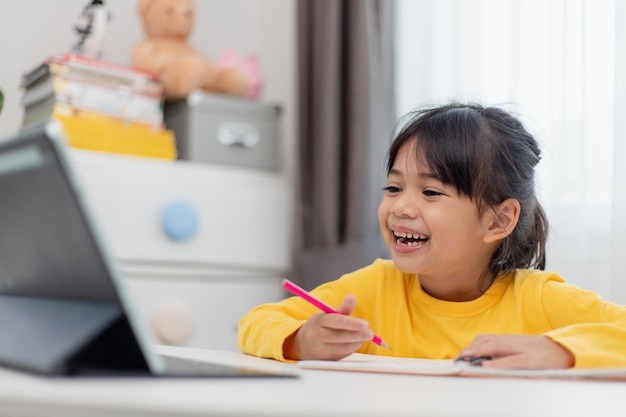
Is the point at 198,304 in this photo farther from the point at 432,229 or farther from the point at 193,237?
the point at 432,229

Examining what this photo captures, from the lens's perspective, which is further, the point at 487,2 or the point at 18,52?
the point at 18,52

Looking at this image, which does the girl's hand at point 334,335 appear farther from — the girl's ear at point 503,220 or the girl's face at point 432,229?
the girl's ear at point 503,220

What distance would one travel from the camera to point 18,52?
2225mm

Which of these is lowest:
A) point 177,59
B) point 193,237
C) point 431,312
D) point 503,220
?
point 193,237

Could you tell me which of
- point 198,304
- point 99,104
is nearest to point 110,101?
point 99,104

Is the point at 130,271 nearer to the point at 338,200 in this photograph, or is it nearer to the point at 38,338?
the point at 338,200

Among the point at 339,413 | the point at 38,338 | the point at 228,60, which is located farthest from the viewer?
the point at 228,60

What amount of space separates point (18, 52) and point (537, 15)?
4.47 feet

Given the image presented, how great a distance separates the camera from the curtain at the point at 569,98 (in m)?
1.61

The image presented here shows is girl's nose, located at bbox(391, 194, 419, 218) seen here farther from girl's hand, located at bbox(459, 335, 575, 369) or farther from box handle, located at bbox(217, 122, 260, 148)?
box handle, located at bbox(217, 122, 260, 148)

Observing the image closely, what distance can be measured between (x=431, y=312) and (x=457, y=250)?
10cm

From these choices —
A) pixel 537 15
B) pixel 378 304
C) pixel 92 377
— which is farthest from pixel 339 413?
pixel 537 15

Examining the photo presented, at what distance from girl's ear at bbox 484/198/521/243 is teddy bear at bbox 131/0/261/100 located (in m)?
1.16

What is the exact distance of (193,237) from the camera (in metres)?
2.06
